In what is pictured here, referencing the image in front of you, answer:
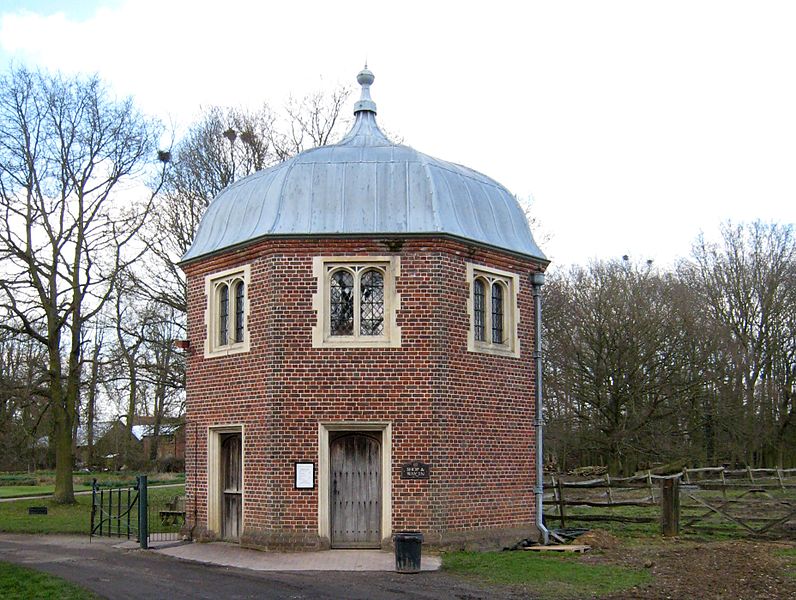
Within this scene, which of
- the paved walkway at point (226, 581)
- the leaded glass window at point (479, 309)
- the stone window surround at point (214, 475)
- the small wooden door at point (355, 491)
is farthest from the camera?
the stone window surround at point (214, 475)

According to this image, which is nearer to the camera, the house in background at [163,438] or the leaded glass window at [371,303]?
the leaded glass window at [371,303]

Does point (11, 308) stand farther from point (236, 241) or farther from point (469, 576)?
point (469, 576)

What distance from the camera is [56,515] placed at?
2594 centimetres

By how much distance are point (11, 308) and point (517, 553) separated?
1758 cm

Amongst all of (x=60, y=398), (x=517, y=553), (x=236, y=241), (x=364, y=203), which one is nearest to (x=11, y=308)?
(x=60, y=398)

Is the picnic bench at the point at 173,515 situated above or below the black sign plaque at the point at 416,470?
below

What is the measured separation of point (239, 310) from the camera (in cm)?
1791

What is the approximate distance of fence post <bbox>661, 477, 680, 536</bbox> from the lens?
1866cm

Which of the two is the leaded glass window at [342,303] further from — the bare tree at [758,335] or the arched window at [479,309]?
the bare tree at [758,335]

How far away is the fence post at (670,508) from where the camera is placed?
1866 cm

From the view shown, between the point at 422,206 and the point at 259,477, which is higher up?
the point at 422,206

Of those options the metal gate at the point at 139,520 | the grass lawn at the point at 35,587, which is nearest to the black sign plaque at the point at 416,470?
the metal gate at the point at 139,520

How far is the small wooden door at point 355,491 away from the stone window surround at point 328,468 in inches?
6.6

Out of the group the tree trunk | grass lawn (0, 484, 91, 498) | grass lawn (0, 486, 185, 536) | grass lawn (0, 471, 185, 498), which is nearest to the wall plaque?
grass lawn (0, 486, 185, 536)
